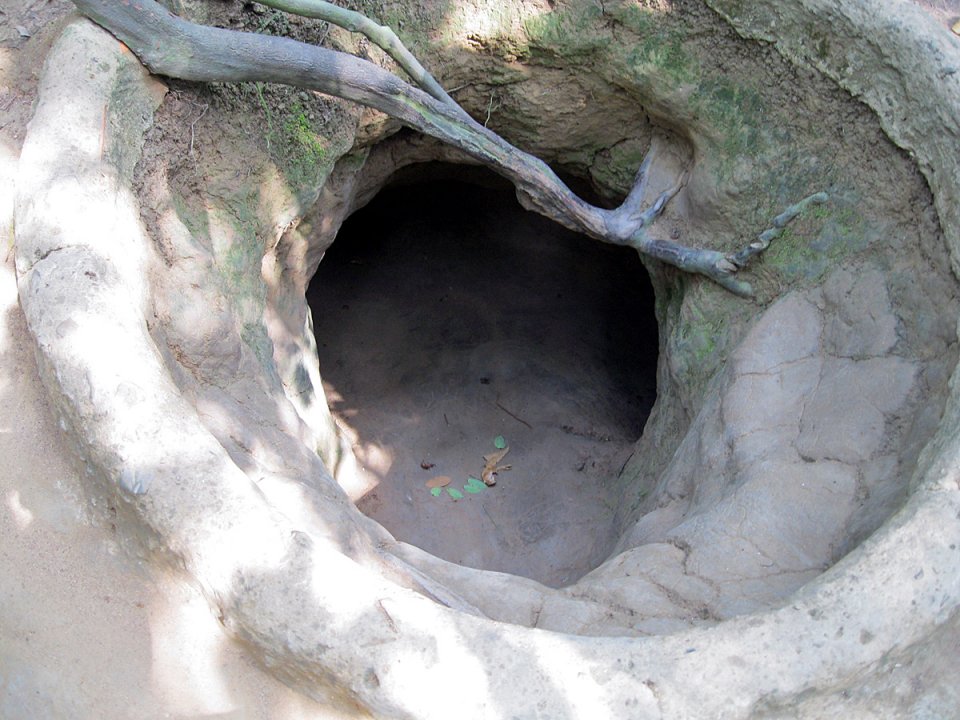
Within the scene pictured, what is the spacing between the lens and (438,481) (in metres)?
4.43

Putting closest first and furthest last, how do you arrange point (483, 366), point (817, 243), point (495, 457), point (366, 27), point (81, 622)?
point (81, 622)
point (366, 27)
point (817, 243)
point (495, 457)
point (483, 366)

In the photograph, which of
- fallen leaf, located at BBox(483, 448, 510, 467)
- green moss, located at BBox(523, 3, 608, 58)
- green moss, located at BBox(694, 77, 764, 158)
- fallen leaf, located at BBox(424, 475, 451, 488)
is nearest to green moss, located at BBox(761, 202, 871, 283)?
green moss, located at BBox(694, 77, 764, 158)

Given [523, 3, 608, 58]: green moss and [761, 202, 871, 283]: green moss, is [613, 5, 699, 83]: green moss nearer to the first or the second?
[523, 3, 608, 58]: green moss

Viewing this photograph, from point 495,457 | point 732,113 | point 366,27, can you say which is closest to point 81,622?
point 366,27

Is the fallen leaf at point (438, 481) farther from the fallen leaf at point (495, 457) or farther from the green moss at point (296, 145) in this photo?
the green moss at point (296, 145)

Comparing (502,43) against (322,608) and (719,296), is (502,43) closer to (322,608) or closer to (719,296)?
(719,296)

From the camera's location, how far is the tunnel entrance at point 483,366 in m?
4.21

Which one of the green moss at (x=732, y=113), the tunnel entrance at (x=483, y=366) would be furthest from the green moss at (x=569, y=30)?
the tunnel entrance at (x=483, y=366)

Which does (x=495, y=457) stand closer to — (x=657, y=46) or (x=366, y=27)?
(x=657, y=46)

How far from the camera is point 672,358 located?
142 inches

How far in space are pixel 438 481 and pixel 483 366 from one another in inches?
36.2

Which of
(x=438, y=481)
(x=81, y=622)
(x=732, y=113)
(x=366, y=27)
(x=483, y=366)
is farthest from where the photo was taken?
(x=483, y=366)

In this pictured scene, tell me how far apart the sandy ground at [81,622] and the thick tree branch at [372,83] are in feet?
3.75

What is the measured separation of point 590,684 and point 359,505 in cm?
267
